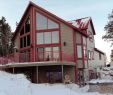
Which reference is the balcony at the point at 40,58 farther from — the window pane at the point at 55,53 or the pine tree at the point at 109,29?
→ the pine tree at the point at 109,29

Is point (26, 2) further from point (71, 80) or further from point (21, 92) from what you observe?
point (21, 92)

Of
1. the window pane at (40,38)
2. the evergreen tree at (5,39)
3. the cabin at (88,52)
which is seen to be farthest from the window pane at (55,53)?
the evergreen tree at (5,39)

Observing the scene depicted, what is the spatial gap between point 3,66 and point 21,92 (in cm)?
1145

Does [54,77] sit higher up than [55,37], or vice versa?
[55,37]

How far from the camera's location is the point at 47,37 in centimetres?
3014

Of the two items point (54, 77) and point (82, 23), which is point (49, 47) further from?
point (82, 23)

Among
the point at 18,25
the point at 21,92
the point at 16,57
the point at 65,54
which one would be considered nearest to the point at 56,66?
the point at 65,54

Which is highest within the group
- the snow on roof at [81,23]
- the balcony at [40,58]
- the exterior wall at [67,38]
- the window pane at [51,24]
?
the snow on roof at [81,23]

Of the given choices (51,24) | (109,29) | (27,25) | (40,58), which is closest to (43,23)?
(51,24)

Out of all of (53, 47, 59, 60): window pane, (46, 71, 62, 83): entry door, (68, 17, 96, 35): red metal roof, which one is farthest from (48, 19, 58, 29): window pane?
(46, 71, 62, 83): entry door

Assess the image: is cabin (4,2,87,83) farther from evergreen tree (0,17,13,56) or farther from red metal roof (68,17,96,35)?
evergreen tree (0,17,13,56)

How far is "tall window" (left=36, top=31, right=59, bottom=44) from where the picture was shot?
2983cm

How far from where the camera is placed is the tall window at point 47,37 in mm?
29833

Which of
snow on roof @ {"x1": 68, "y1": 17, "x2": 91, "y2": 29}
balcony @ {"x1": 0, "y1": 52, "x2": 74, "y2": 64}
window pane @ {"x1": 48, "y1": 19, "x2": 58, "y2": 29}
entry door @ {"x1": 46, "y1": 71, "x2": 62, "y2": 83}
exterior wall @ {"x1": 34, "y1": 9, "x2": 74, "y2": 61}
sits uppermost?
snow on roof @ {"x1": 68, "y1": 17, "x2": 91, "y2": 29}
